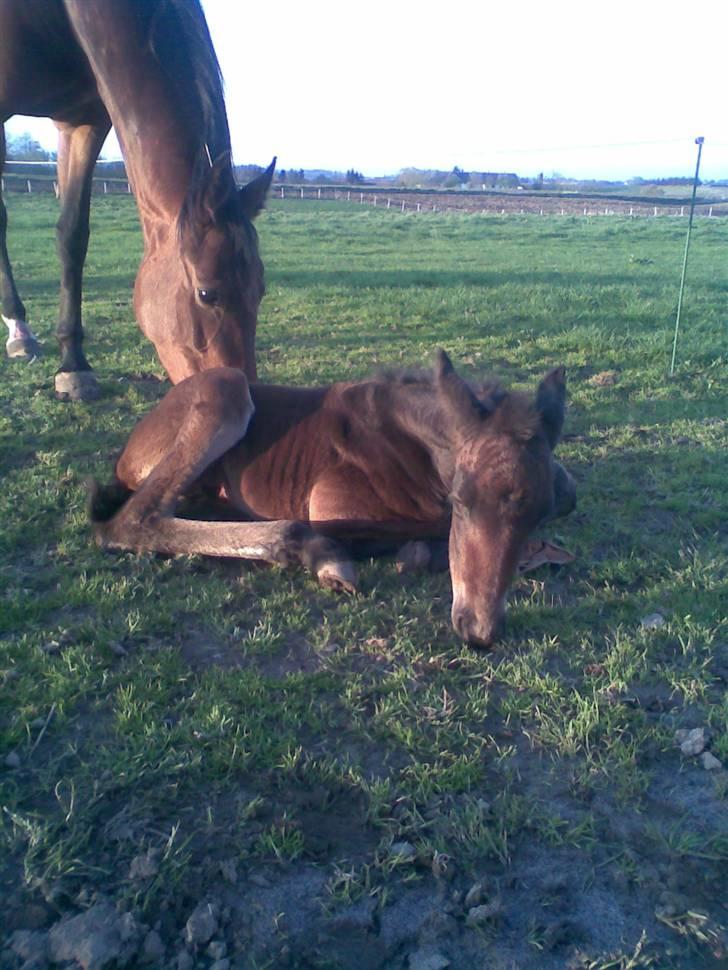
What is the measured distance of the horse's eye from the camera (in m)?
4.76

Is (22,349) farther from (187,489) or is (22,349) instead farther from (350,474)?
(350,474)

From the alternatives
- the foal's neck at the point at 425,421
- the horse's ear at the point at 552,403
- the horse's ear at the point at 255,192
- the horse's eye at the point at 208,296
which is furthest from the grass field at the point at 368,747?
the horse's ear at the point at 255,192

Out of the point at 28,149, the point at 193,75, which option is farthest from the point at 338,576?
the point at 28,149

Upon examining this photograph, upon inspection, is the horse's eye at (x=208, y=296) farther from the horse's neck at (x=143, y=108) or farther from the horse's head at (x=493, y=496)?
the horse's head at (x=493, y=496)

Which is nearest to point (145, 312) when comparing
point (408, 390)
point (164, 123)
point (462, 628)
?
point (164, 123)

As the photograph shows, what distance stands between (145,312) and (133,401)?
124cm

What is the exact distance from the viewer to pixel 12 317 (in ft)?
26.5

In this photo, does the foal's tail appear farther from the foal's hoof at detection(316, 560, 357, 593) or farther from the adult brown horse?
the foal's hoof at detection(316, 560, 357, 593)

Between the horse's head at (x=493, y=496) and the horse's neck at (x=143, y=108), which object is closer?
the horse's head at (x=493, y=496)

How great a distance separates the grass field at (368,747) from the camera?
80.6 inches

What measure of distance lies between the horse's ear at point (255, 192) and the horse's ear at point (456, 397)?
2.13m

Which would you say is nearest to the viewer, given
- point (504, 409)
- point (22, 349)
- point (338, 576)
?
point (504, 409)

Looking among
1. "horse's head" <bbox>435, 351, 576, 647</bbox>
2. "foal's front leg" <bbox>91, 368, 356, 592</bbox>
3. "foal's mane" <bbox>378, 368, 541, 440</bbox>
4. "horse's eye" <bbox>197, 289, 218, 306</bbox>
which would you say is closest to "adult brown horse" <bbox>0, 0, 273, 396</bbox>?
"horse's eye" <bbox>197, 289, 218, 306</bbox>

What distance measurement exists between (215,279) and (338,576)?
2016mm
